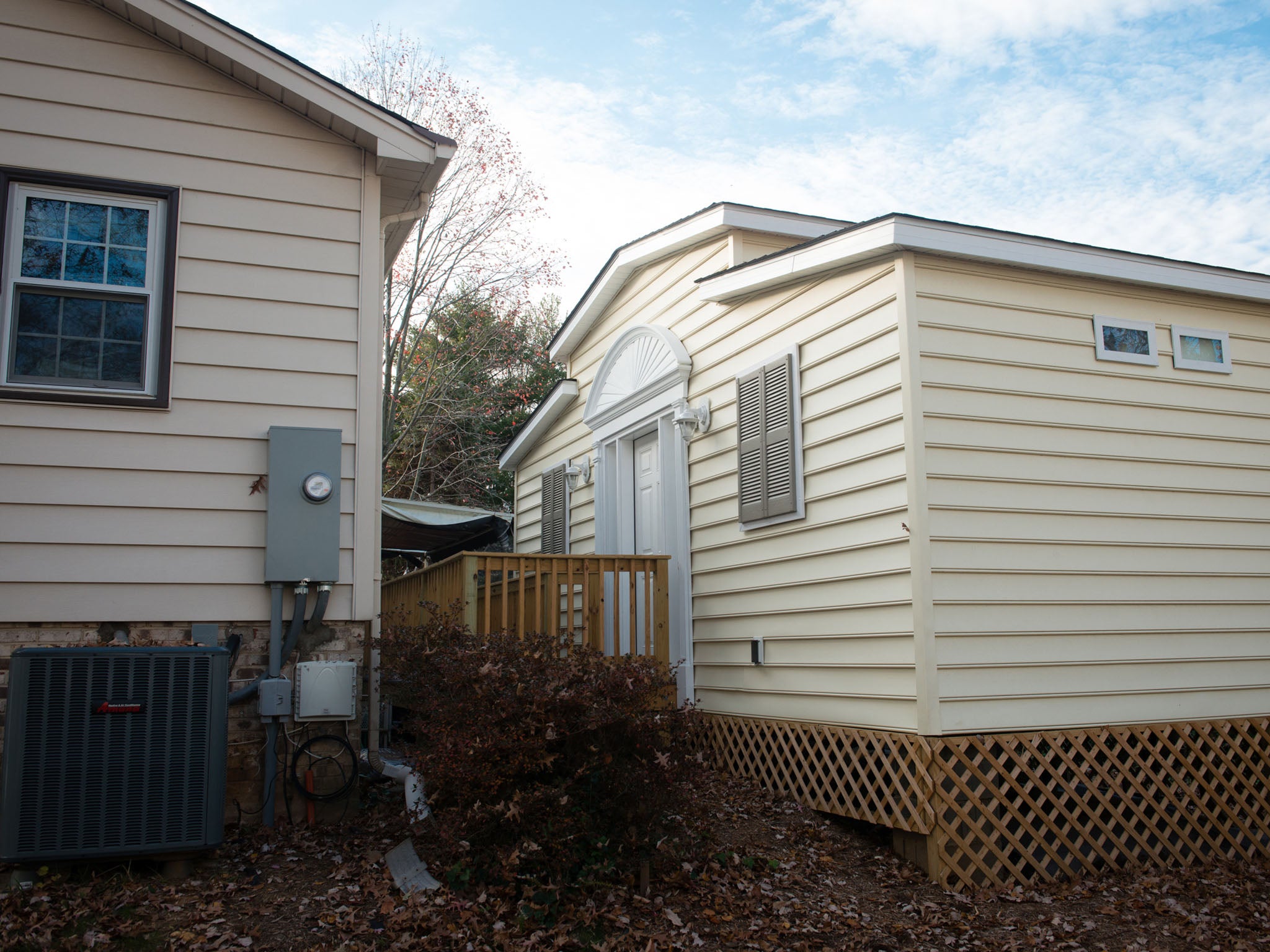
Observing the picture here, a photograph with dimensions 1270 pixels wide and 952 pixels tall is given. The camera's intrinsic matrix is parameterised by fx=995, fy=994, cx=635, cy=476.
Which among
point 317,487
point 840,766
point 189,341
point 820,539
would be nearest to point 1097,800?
point 840,766

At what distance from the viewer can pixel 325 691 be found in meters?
5.60

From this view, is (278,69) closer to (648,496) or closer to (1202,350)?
(648,496)

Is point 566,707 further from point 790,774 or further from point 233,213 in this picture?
point 233,213

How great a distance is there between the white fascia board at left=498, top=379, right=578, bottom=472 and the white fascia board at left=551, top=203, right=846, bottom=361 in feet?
2.72

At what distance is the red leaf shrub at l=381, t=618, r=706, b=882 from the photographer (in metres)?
4.39

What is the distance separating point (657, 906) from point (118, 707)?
2600 mm

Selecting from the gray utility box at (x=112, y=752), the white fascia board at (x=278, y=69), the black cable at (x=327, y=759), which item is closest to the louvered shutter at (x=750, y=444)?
the white fascia board at (x=278, y=69)

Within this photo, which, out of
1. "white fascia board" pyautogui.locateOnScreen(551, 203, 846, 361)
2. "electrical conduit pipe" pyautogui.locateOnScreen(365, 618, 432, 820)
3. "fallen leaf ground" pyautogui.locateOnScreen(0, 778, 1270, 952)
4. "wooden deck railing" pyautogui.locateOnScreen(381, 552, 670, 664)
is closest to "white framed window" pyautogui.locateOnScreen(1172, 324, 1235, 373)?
"white fascia board" pyautogui.locateOnScreen(551, 203, 846, 361)

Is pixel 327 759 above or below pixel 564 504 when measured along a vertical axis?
below

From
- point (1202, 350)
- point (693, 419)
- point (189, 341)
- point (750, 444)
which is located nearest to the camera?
point (189, 341)

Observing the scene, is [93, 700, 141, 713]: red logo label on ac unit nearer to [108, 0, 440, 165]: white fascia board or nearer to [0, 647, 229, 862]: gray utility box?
[0, 647, 229, 862]: gray utility box

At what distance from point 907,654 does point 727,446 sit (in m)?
2.50

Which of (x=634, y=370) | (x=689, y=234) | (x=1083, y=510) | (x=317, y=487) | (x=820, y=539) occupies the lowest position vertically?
(x=820, y=539)

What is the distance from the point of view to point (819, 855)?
5.59 m
